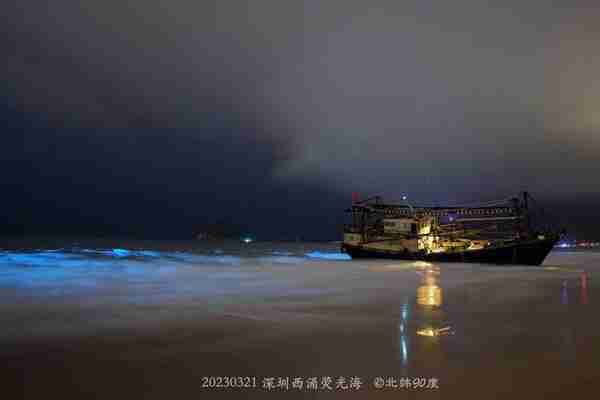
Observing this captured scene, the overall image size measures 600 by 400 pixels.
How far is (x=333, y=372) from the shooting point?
7.86 meters

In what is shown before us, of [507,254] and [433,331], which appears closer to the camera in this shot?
[433,331]

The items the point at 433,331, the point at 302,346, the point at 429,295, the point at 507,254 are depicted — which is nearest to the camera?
the point at 302,346

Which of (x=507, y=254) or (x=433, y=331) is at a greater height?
(x=507, y=254)

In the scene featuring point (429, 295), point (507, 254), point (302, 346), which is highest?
point (507, 254)

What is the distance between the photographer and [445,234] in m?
55.8

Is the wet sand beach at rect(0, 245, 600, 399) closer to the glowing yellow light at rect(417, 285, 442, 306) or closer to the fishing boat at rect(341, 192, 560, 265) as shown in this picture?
the glowing yellow light at rect(417, 285, 442, 306)

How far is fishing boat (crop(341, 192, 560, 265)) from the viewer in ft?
147

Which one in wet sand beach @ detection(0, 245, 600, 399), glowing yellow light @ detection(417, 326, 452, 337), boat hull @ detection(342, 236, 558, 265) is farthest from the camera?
boat hull @ detection(342, 236, 558, 265)

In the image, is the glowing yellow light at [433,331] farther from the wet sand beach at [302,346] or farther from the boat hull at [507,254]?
the boat hull at [507,254]

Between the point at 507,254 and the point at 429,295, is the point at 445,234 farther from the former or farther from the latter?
the point at 429,295

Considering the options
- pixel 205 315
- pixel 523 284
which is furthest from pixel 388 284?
pixel 205 315

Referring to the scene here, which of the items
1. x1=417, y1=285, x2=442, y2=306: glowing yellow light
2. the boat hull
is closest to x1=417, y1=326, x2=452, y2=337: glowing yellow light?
x1=417, y1=285, x2=442, y2=306: glowing yellow light

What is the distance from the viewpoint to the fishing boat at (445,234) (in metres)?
44.9

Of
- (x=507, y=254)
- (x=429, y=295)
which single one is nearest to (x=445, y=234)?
(x=507, y=254)
